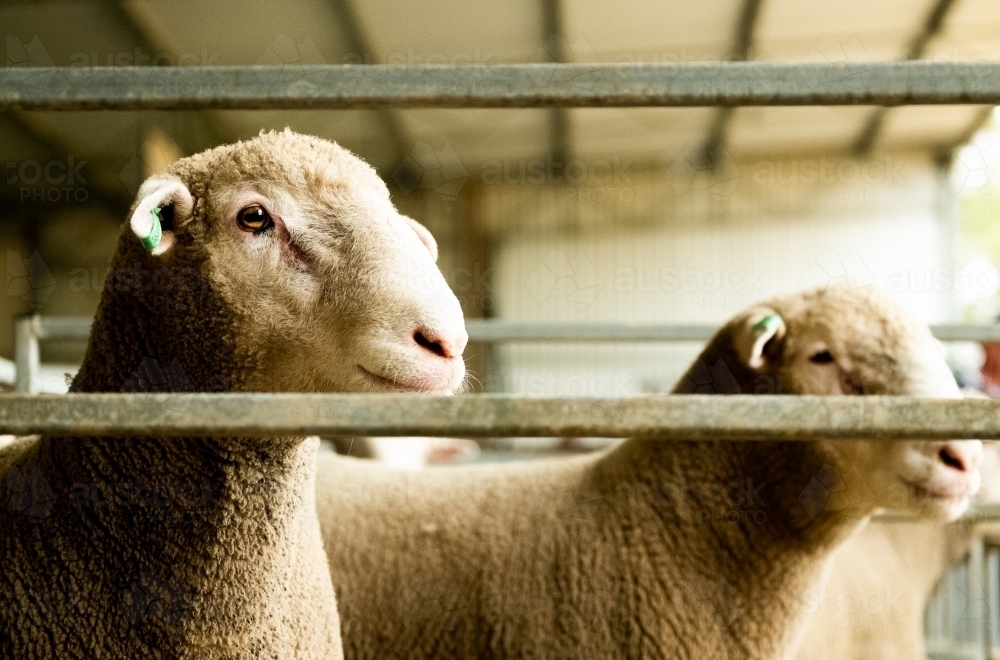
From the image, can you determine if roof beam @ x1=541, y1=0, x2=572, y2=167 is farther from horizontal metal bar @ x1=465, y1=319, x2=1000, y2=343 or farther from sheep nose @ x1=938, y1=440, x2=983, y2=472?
sheep nose @ x1=938, y1=440, x2=983, y2=472

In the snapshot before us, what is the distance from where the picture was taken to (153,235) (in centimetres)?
172

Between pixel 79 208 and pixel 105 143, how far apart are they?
2.78 meters

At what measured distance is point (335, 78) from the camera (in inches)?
51.0

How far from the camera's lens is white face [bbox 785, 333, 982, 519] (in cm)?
221

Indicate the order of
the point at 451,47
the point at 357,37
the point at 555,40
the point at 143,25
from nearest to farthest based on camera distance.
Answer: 1. the point at 143,25
2. the point at 357,37
3. the point at 451,47
4. the point at 555,40

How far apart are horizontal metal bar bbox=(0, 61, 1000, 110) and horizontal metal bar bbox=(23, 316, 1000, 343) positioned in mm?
2130

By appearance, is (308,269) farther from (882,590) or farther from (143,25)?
(143,25)

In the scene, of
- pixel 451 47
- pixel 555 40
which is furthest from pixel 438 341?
pixel 555 40

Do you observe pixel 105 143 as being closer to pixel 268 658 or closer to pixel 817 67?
pixel 268 658

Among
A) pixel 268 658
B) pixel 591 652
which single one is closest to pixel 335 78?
pixel 268 658

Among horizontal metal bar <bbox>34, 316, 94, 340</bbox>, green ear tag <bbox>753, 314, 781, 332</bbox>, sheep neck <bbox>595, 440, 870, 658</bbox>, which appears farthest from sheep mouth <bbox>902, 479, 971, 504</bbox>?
horizontal metal bar <bbox>34, 316, 94, 340</bbox>

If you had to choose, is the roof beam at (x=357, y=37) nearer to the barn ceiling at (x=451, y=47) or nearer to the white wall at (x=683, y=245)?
the barn ceiling at (x=451, y=47)

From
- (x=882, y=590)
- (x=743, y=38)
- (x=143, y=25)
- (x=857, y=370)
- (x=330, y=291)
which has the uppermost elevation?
(x=743, y=38)

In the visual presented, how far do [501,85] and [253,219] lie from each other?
732 mm
